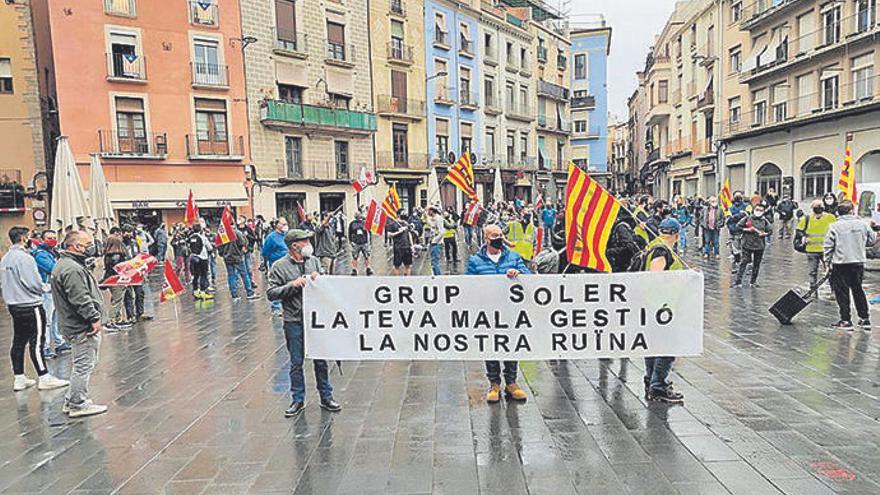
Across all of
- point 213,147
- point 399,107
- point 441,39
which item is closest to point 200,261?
point 213,147

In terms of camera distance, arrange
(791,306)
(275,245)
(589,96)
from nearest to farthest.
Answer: (791,306) → (275,245) → (589,96)

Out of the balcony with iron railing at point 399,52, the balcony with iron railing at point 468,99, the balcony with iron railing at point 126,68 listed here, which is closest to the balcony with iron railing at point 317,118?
the balcony with iron railing at point 399,52

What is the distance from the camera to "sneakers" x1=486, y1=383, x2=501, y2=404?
548cm

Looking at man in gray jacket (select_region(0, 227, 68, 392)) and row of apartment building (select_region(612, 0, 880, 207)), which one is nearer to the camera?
man in gray jacket (select_region(0, 227, 68, 392))

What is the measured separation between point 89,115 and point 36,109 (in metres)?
2.58

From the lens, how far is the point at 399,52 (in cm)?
3544

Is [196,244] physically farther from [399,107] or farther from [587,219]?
[399,107]

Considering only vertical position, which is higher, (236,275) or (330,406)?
(236,275)

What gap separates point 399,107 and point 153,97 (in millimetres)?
14372

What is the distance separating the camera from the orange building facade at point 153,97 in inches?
963

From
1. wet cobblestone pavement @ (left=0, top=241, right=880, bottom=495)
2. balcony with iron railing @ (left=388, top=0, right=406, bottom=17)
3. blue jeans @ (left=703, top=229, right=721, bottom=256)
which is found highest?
balcony with iron railing @ (left=388, top=0, right=406, bottom=17)

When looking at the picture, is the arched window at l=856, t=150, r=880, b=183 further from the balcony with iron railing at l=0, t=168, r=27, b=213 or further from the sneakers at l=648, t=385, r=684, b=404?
the balcony with iron railing at l=0, t=168, r=27, b=213

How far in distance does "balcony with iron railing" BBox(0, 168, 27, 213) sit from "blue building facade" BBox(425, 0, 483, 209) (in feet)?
72.2

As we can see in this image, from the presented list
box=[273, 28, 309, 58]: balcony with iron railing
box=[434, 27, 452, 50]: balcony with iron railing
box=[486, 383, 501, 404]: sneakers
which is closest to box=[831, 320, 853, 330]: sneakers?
box=[486, 383, 501, 404]: sneakers
